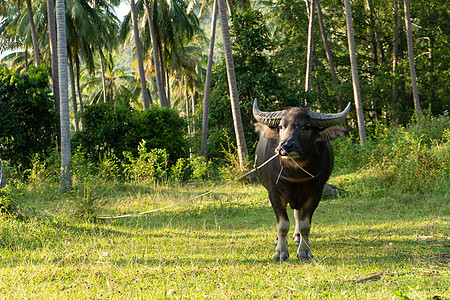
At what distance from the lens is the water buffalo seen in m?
4.59

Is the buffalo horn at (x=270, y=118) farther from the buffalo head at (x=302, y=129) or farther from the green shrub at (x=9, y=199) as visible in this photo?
the green shrub at (x=9, y=199)

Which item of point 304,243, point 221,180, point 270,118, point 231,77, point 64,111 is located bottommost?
point 304,243

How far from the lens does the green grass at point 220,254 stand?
11.9ft

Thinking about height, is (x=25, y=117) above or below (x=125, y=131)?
above

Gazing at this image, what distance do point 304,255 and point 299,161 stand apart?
1.15 m

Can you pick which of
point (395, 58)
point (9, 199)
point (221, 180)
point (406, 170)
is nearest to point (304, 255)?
point (9, 199)

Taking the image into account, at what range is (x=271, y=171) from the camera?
520 centimetres

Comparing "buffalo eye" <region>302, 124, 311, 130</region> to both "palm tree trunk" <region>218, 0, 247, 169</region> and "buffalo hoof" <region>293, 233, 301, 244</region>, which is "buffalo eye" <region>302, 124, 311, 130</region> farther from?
"palm tree trunk" <region>218, 0, 247, 169</region>

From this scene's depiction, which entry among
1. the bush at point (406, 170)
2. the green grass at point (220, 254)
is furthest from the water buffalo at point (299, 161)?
the bush at point (406, 170)

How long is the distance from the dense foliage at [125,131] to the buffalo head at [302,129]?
9.53 metres

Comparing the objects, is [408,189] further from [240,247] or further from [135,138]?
[135,138]

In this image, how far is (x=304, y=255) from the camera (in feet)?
16.0

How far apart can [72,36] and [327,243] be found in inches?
833

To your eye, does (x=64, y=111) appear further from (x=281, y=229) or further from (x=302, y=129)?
(x=302, y=129)
